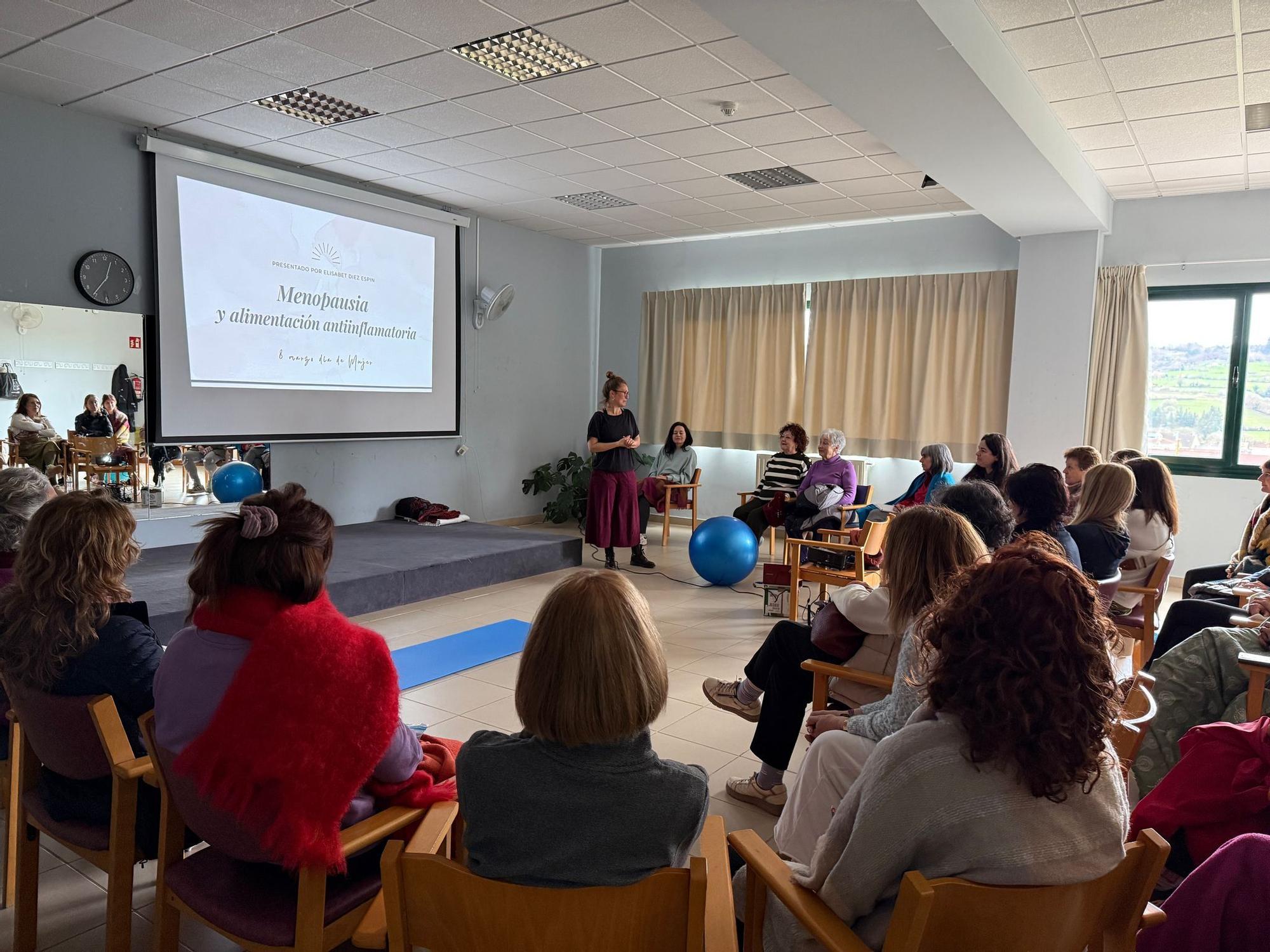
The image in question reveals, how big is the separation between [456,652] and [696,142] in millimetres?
3390

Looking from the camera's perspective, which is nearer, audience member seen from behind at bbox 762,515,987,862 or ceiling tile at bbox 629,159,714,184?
audience member seen from behind at bbox 762,515,987,862

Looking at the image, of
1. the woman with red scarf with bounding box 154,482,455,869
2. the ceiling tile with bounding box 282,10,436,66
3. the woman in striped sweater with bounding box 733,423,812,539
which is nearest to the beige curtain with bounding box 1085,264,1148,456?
the woman in striped sweater with bounding box 733,423,812,539

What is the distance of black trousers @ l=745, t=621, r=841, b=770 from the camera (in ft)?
9.07

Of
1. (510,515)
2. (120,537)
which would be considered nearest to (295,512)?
(120,537)

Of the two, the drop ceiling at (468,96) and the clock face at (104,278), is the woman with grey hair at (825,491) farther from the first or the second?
the clock face at (104,278)

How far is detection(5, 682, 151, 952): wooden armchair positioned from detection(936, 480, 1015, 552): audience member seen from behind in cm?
236

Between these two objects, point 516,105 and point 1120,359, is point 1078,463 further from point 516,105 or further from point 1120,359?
point 516,105

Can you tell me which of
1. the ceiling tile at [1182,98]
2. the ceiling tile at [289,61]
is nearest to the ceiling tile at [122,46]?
the ceiling tile at [289,61]

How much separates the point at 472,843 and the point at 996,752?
78 cm

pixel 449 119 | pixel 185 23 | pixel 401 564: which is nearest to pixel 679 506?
pixel 401 564

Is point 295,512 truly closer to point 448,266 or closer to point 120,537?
point 120,537

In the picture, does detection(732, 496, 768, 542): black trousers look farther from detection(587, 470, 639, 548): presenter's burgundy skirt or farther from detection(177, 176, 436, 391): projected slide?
detection(177, 176, 436, 391): projected slide

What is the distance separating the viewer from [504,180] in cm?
648

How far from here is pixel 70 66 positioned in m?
4.35
